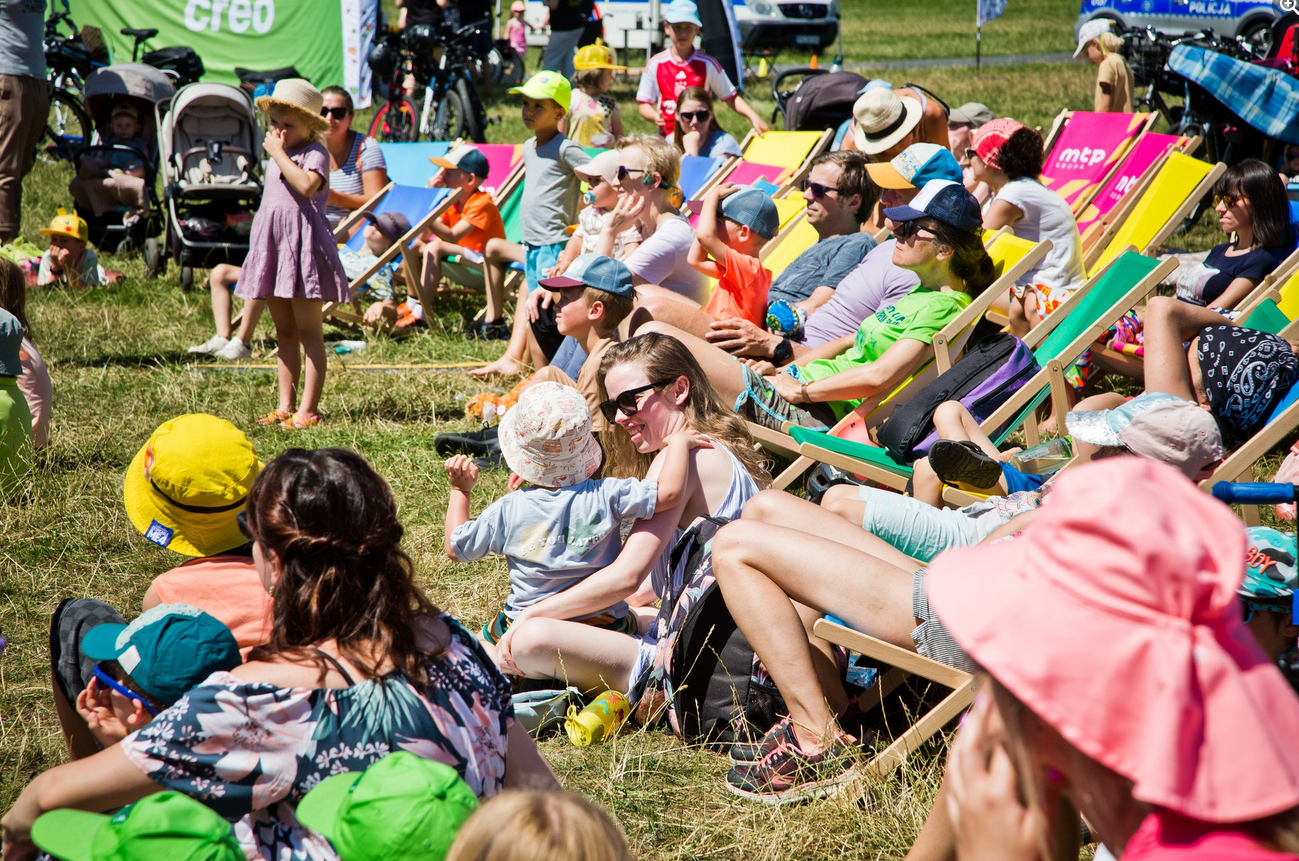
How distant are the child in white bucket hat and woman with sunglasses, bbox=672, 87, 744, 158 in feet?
18.6

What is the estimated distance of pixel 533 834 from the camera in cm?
132

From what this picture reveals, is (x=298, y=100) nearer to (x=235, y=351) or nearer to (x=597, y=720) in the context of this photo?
(x=235, y=351)

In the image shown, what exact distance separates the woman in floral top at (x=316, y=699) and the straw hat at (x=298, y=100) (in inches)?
137

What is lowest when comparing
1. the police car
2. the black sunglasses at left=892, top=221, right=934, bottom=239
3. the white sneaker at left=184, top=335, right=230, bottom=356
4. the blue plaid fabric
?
the white sneaker at left=184, top=335, right=230, bottom=356

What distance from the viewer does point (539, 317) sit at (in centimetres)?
532

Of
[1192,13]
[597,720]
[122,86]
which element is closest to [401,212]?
[122,86]

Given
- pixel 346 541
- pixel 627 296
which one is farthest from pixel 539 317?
pixel 346 541

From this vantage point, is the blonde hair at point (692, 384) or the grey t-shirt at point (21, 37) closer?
the blonde hair at point (692, 384)

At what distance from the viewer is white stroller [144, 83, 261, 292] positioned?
25.6ft

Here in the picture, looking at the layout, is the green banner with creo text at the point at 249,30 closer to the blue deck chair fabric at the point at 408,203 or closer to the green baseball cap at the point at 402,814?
the blue deck chair fabric at the point at 408,203

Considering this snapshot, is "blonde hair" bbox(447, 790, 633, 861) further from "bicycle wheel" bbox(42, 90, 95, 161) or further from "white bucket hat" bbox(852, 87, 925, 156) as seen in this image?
"bicycle wheel" bbox(42, 90, 95, 161)

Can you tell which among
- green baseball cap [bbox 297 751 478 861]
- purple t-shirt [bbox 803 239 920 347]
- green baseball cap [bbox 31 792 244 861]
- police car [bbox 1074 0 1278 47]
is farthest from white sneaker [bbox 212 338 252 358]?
police car [bbox 1074 0 1278 47]

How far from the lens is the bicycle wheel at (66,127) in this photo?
10.5 metres

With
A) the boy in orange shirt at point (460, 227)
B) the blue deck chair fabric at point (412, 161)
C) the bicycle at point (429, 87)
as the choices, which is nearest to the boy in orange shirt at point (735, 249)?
the boy in orange shirt at point (460, 227)
